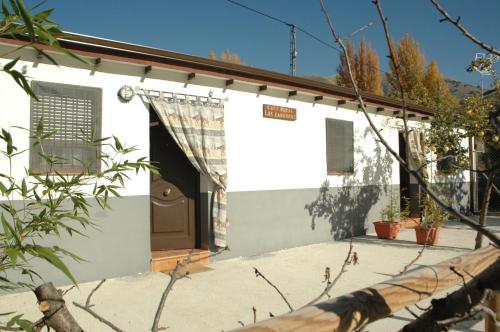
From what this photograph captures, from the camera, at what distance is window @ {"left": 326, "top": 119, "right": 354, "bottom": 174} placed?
27.1 feet

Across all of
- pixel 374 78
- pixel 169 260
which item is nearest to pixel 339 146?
pixel 169 260

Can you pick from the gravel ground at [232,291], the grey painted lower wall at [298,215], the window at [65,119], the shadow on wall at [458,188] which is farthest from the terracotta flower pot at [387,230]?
the window at [65,119]

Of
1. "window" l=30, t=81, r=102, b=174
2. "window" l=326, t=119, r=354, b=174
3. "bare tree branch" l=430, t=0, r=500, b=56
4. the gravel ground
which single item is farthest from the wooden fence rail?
"window" l=326, t=119, r=354, b=174

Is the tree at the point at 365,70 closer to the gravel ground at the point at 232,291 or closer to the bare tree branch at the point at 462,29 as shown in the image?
the gravel ground at the point at 232,291

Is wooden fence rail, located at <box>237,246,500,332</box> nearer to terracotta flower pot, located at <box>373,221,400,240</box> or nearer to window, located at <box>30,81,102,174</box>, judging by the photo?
window, located at <box>30,81,102,174</box>

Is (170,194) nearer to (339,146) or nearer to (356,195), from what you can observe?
(339,146)

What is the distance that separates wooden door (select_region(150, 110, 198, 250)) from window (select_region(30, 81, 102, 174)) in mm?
1067

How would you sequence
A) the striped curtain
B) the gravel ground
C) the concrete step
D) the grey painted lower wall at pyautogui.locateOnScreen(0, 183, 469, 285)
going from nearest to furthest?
the gravel ground
the grey painted lower wall at pyautogui.locateOnScreen(0, 183, 469, 285)
the concrete step
the striped curtain

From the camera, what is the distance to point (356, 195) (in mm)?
8828

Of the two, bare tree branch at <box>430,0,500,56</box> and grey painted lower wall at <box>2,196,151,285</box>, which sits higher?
bare tree branch at <box>430,0,500,56</box>

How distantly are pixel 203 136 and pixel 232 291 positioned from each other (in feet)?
7.74

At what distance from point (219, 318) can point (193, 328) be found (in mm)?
332

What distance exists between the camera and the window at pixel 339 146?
826cm

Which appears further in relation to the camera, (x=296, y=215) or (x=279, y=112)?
(x=296, y=215)
